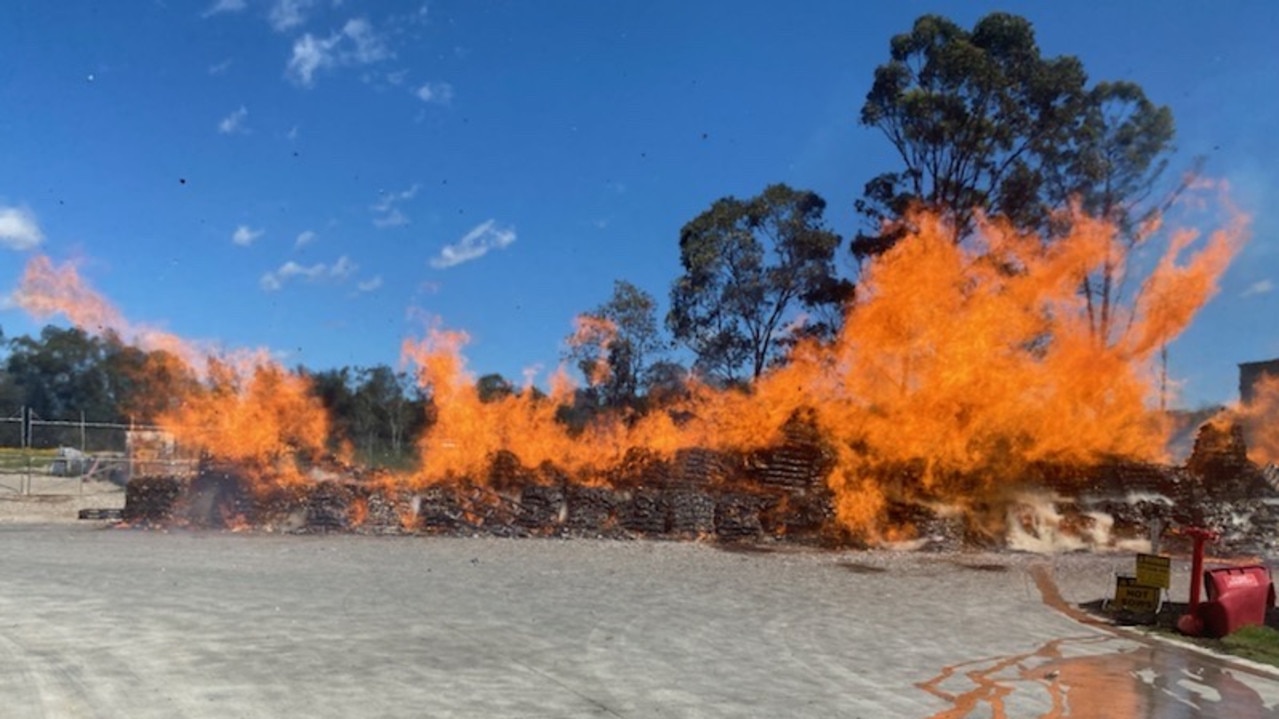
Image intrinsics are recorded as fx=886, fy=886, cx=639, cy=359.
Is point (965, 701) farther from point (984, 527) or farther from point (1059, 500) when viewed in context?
point (1059, 500)

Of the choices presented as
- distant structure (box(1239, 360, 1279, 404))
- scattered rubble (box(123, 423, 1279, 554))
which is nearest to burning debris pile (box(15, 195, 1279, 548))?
scattered rubble (box(123, 423, 1279, 554))

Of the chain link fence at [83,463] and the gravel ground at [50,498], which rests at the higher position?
the chain link fence at [83,463]

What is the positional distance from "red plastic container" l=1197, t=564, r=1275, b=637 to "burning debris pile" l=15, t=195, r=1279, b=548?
9.14 meters

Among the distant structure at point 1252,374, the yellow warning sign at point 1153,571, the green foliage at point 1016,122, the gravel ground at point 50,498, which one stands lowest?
the gravel ground at point 50,498

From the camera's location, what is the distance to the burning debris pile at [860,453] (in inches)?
843

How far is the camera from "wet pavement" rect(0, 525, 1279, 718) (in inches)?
269

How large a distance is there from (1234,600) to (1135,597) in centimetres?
122

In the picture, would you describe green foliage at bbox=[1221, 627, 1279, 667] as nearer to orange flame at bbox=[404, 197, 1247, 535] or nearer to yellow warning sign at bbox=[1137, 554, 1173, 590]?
yellow warning sign at bbox=[1137, 554, 1173, 590]

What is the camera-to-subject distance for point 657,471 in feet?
76.0

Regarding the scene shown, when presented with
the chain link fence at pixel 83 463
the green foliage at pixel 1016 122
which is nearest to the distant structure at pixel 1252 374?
the green foliage at pixel 1016 122

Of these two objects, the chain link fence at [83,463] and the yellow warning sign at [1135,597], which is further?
the chain link fence at [83,463]

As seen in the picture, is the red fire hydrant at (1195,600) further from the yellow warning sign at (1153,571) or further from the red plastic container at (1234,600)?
the yellow warning sign at (1153,571)

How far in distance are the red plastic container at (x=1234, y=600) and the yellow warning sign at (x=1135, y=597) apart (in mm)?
696

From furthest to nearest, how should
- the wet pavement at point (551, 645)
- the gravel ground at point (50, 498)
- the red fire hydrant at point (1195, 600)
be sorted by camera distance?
1. the gravel ground at point (50, 498)
2. the red fire hydrant at point (1195, 600)
3. the wet pavement at point (551, 645)
